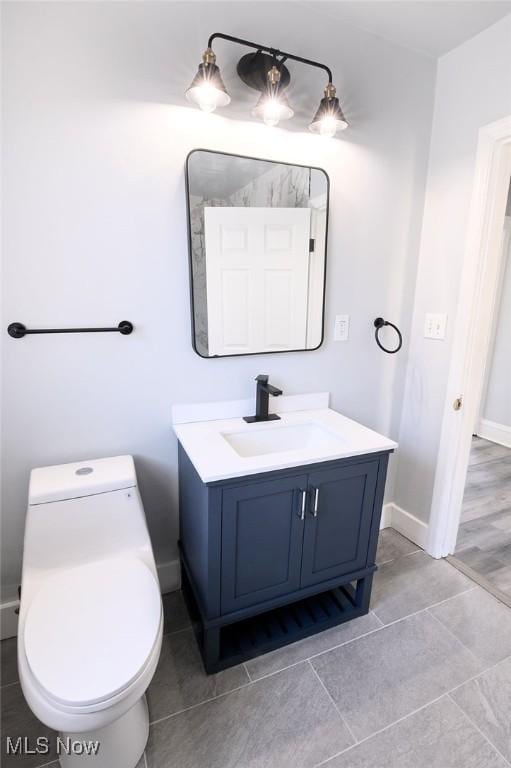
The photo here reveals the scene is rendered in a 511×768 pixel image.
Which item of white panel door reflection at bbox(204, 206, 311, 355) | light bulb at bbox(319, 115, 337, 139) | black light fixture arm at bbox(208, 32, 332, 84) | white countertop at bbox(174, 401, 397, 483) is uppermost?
black light fixture arm at bbox(208, 32, 332, 84)

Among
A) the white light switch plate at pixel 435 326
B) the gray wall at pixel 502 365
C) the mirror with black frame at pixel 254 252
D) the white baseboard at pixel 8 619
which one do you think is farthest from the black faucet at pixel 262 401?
the gray wall at pixel 502 365

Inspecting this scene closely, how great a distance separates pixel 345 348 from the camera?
1.95 meters

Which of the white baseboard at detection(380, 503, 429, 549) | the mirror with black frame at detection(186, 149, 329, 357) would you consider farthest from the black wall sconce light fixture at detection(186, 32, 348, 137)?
the white baseboard at detection(380, 503, 429, 549)

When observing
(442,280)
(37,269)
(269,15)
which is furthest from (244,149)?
(442,280)

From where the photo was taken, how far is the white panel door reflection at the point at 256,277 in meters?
1.57

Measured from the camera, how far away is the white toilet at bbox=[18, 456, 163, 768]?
0.91 m

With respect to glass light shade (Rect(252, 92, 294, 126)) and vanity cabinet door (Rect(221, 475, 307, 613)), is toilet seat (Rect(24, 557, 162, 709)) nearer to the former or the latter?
vanity cabinet door (Rect(221, 475, 307, 613))

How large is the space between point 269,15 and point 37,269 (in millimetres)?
1338

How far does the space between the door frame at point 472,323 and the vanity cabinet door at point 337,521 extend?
649mm

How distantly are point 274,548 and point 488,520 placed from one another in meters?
1.76

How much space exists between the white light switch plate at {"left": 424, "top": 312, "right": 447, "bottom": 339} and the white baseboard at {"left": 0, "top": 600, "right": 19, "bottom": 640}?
224 cm

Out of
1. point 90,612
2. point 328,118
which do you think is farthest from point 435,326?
point 90,612

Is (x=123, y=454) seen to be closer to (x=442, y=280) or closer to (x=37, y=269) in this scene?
(x=37, y=269)

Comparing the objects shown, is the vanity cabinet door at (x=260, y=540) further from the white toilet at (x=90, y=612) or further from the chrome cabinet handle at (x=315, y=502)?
the white toilet at (x=90, y=612)
